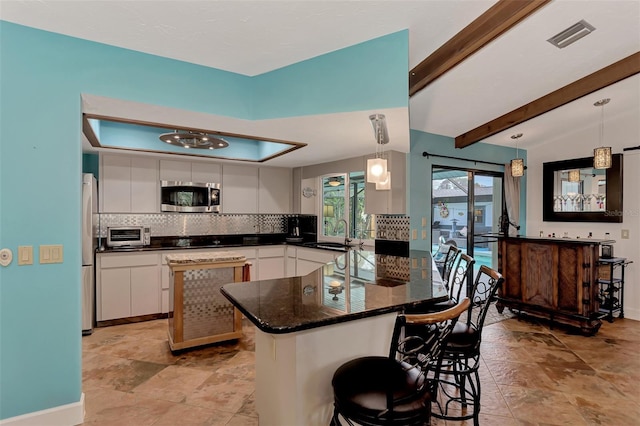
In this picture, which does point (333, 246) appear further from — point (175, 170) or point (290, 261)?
point (175, 170)

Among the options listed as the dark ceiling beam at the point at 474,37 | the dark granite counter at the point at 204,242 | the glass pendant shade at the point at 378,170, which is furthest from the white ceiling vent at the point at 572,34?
the dark granite counter at the point at 204,242

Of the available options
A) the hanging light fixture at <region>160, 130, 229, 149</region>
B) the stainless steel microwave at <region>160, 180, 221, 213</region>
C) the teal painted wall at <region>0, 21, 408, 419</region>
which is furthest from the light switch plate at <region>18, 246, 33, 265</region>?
the stainless steel microwave at <region>160, 180, 221, 213</region>

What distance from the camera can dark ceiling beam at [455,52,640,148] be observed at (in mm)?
3081

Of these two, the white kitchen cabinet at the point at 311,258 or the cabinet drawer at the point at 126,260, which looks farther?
the white kitchen cabinet at the point at 311,258

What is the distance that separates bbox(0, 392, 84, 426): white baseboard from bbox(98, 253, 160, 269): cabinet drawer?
212cm

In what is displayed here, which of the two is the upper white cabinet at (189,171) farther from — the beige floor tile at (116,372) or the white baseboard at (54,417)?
the white baseboard at (54,417)

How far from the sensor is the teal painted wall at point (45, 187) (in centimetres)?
204

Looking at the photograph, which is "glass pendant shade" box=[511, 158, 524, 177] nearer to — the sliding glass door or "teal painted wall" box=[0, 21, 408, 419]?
the sliding glass door

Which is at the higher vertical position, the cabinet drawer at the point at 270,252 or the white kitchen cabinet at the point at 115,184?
the white kitchen cabinet at the point at 115,184

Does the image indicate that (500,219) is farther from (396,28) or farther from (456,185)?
(396,28)

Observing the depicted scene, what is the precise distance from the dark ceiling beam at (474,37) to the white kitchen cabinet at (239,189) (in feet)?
10.2

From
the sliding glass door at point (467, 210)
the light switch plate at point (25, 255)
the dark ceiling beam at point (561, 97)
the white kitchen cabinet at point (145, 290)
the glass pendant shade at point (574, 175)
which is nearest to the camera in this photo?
the light switch plate at point (25, 255)

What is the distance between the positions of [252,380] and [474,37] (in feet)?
10.3

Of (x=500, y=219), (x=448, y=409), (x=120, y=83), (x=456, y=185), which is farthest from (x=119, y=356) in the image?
(x=500, y=219)
